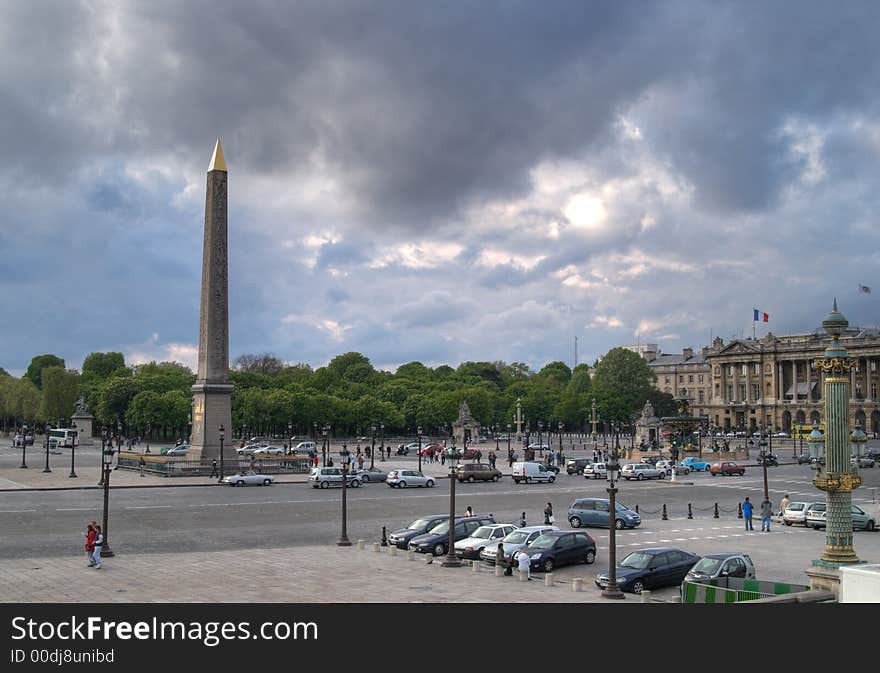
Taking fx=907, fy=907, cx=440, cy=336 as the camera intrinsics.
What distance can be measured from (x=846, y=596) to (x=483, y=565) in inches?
515

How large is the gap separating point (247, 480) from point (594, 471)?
80.0ft

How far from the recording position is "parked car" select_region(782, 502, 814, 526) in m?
36.4

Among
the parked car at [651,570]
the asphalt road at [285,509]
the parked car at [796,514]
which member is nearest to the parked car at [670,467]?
the asphalt road at [285,509]

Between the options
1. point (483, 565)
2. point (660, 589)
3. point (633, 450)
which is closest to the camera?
point (660, 589)

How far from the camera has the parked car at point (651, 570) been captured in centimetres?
2191

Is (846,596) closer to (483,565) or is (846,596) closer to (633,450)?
(483,565)

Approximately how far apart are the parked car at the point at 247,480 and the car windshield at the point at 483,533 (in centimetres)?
2671

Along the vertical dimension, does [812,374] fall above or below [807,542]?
above

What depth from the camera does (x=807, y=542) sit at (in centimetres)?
3123

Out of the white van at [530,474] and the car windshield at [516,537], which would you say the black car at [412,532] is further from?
the white van at [530,474]

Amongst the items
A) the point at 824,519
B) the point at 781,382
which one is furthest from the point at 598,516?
the point at 781,382

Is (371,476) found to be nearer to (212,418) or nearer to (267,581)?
(212,418)

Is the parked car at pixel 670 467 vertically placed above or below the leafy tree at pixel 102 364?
below

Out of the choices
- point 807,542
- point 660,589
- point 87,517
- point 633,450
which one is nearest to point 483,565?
point 660,589
